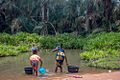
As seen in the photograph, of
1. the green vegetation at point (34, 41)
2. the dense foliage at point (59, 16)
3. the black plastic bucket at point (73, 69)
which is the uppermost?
the dense foliage at point (59, 16)

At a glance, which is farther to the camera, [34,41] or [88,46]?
[34,41]

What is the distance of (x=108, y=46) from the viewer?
2236 centimetres

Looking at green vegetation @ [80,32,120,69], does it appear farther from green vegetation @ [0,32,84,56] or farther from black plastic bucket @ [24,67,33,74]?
black plastic bucket @ [24,67,33,74]

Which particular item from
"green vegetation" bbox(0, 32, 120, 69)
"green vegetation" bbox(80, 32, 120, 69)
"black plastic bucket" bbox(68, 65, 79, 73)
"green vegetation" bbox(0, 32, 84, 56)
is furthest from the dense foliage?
"black plastic bucket" bbox(68, 65, 79, 73)

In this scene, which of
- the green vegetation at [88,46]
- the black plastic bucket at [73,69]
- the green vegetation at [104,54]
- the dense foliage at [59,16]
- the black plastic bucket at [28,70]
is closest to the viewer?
the black plastic bucket at [28,70]

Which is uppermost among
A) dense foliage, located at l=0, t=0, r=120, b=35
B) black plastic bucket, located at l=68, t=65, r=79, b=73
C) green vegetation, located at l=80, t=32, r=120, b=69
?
dense foliage, located at l=0, t=0, r=120, b=35

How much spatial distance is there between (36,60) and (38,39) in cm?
1574

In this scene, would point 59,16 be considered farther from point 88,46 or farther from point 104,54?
point 104,54

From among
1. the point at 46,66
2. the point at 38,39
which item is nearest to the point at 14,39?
the point at 38,39

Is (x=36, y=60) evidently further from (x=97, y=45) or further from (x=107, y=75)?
(x=97, y=45)

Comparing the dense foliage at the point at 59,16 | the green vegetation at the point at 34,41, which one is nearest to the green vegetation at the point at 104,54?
the green vegetation at the point at 34,41

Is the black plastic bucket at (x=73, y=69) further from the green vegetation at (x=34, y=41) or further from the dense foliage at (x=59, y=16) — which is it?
the dense foliage at (x=59, y=16)

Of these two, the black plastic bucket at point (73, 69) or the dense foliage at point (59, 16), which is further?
the dense foliage at point (59, 16)

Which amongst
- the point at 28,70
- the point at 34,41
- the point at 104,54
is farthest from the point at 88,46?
the point at 28,70
